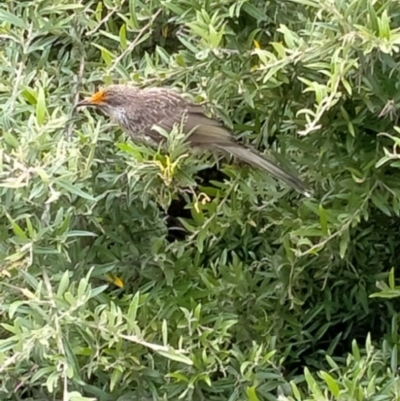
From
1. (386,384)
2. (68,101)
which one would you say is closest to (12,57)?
(68,101)

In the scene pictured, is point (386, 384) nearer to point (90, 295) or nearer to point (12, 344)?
point (90, 295)

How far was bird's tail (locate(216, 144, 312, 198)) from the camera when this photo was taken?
2.13m

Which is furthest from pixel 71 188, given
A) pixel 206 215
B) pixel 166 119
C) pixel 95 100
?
pixel 166 119

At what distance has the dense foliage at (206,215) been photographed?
1.80m

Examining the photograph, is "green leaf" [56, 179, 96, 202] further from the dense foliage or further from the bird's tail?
the bird's tail

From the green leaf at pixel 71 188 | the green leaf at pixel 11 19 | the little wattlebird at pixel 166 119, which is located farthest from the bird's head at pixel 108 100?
the green leaf at pixel 71 188

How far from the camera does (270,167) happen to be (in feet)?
7.08

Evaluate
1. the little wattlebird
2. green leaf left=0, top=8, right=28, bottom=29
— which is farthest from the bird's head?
green leaf left=0, top=8, right=28, bottom=29

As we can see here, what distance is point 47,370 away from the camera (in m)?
1.79

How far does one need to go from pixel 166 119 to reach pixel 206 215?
1.52 ft

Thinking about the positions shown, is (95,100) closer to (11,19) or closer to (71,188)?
(11,19)

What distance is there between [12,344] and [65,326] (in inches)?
4.4

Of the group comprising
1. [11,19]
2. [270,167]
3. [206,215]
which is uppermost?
[11,19]

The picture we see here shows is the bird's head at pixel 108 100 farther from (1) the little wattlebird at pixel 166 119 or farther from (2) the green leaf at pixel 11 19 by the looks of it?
(2) the green leaf at pixel 11 19
